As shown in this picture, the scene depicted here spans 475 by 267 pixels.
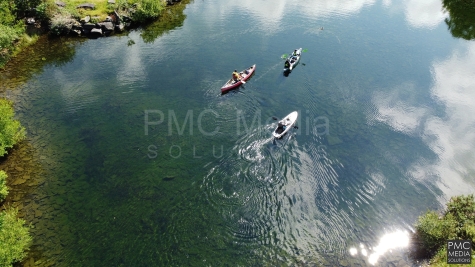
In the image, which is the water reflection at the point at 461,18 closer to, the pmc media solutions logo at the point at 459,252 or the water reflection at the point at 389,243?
the pmc media solutions logo at the point at 459,252

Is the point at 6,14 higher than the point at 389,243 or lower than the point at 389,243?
higher

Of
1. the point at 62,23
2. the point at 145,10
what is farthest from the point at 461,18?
the point at 62,23

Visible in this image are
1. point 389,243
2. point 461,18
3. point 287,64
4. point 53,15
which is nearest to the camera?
point 389,243

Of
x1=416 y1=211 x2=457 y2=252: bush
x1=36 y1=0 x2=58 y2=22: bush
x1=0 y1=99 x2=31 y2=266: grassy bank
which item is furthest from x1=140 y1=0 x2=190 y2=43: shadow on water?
x1=416 y1=211 x2=457 y2=252: bush

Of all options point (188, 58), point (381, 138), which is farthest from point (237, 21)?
point (381, 138)

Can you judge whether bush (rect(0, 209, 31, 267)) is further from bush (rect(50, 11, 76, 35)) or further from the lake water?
bush (rect(50, 11, 76, 35))

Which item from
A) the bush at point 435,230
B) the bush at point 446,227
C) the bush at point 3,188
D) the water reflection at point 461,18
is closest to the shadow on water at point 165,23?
the bush at point 3,188

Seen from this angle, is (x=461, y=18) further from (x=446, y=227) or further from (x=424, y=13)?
(x=446, y=227)
